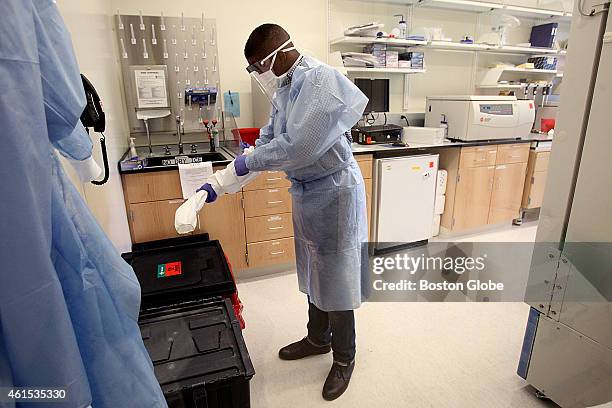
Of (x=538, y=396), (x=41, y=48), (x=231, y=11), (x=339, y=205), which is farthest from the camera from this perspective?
(x=231, y=11)

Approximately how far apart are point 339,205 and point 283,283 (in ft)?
4.34

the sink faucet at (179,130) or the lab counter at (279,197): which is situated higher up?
the sink faucet at (179,130)

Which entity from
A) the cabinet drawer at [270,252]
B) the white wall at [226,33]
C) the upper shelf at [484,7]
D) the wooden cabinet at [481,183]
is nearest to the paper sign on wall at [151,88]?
the white wall at [226,33]

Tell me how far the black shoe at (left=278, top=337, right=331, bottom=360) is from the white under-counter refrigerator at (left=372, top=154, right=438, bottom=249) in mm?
1305

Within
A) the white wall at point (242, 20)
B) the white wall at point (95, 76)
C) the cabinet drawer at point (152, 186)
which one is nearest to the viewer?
the white wall at point (95, 76)

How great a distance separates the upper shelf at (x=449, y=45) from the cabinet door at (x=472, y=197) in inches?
46.3

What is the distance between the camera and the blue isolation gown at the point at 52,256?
1.55ft

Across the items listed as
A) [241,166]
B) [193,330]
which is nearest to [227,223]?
[241,166]

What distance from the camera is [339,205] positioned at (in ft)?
4.75

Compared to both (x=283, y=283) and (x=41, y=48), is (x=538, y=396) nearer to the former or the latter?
(x=283, y=283)

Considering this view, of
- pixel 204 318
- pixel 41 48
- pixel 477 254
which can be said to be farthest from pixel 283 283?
pixel 41 48

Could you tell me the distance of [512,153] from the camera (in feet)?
10.8

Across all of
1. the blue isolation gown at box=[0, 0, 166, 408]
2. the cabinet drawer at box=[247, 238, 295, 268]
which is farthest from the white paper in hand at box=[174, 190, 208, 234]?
the cabinet drawer at box=[247, 238, 295, 268]

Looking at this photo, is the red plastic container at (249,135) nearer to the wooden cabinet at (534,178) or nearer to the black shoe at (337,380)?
the black shoe at (337,380)
